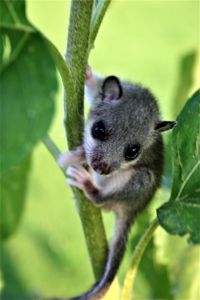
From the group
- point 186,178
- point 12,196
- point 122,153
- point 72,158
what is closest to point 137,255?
point 186,178

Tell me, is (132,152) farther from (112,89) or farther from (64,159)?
(64,159)

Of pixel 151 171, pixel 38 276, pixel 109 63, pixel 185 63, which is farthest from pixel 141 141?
pixel 109 63

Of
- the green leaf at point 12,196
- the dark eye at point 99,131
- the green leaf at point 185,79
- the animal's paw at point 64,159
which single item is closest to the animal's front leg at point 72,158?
the animal's paw at point 64,159

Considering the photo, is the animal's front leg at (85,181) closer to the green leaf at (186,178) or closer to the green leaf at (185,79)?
the green leaf at (186,178)

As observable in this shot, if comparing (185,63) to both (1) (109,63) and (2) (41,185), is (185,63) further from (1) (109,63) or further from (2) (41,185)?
(1) (109,63)

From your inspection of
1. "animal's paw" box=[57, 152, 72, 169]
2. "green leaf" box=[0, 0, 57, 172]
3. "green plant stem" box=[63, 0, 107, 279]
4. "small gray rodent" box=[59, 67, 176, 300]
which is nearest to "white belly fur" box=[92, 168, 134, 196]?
"small gray rodent" box=[59, 67, 176, 300]
